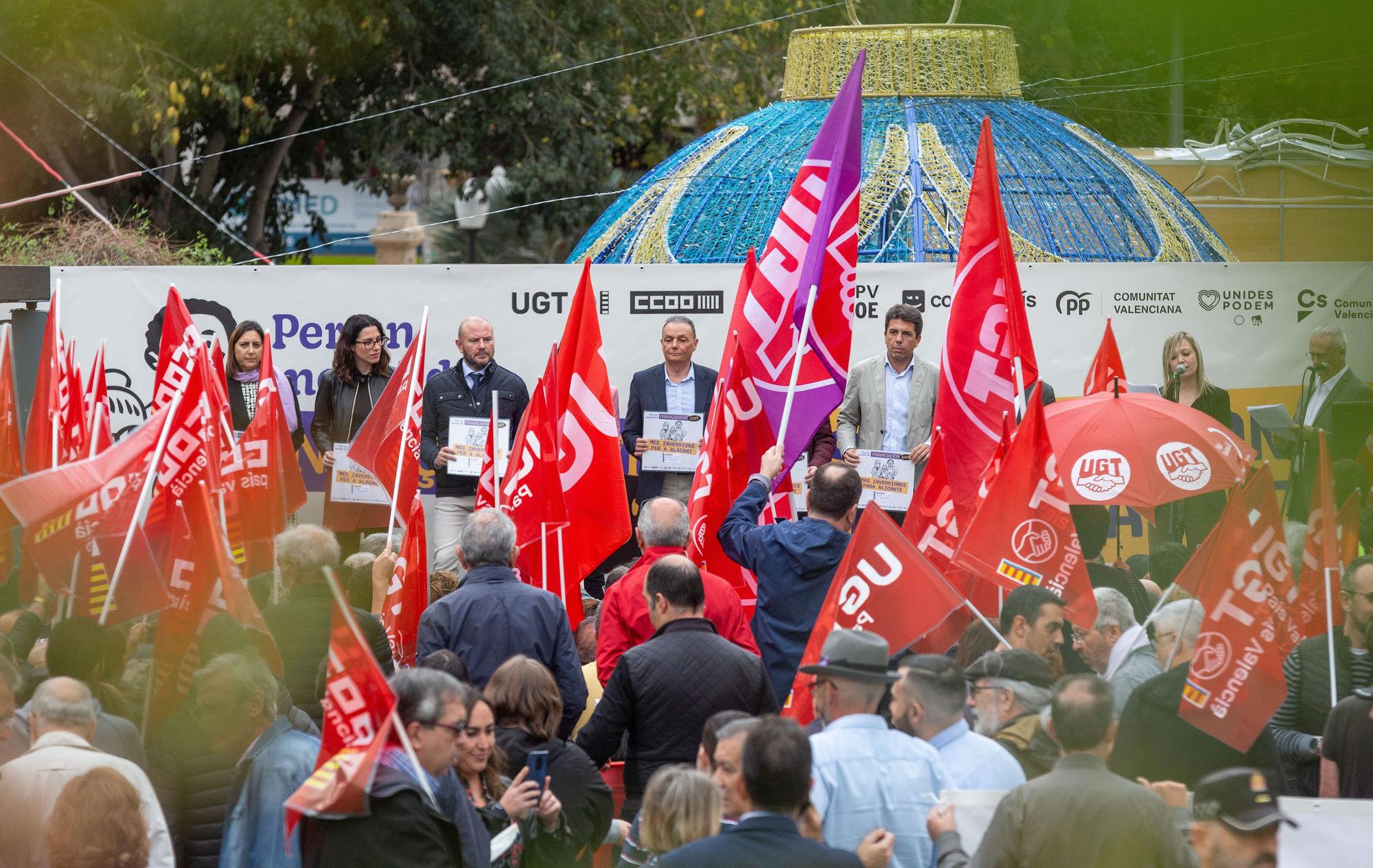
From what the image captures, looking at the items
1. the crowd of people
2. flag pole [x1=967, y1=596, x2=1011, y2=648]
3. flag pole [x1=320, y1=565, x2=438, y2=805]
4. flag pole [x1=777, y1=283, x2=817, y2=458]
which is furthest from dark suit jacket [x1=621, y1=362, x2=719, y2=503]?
flag pole [x1=320, y1=565, x2=438, y2=805]

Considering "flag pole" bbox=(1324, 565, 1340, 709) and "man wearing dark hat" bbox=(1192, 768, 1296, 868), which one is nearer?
"man wearing dark hat" bbox=(1192, 768, 1296, 868)

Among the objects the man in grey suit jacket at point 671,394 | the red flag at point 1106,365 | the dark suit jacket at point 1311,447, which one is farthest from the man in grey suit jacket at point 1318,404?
the man in grey suit jacket at point 671,394

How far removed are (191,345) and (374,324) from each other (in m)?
1.39

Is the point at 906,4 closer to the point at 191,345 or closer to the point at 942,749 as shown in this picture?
the point at 942,749

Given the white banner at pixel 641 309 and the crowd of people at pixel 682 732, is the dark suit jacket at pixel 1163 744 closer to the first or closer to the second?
the crowd of people at pixel 682 732

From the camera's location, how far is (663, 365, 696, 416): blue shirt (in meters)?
8.88

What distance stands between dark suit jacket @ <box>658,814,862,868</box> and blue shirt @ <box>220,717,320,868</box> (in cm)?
138

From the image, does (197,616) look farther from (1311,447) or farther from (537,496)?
(1311,447)

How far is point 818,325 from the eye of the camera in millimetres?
7309

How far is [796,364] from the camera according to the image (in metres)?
7.05

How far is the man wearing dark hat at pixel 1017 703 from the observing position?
4.47m

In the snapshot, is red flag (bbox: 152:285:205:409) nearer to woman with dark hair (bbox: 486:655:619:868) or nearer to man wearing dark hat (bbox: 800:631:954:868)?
woman with dark hair (bbox: 486:655:619:868)

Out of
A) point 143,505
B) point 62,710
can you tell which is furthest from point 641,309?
point 62,710

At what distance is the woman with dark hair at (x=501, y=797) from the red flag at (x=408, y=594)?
2.62m
